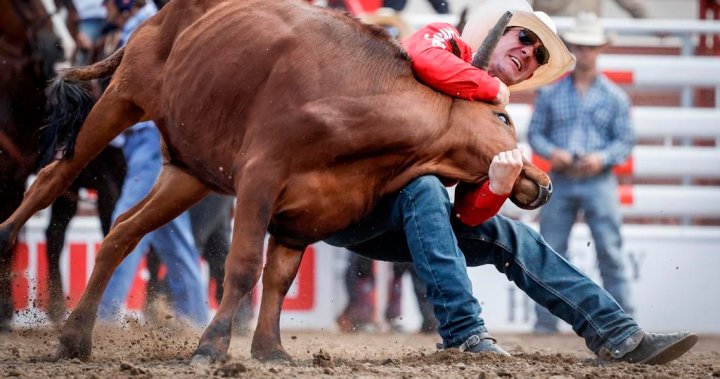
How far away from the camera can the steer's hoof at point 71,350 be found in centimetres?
459

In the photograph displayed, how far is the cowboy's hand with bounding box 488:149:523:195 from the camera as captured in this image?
408cm

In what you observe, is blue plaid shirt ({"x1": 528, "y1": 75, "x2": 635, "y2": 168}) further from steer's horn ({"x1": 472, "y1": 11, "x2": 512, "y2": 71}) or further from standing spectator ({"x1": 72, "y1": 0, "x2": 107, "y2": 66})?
steer's horn ({"x1": 472, "y1": 11, "x2": 512, "y2": 71})

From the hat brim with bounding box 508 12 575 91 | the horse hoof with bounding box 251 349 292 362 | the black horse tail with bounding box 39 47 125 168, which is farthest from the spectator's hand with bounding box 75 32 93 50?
the horse hoof with bounding box 251 349 292 362

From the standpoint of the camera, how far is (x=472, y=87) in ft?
13.7

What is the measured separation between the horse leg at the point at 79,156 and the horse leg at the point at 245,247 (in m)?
0.95

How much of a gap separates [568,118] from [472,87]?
338 cm

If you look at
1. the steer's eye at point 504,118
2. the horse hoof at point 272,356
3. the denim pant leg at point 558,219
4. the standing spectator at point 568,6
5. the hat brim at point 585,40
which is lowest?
the horse hoof at point 272,356

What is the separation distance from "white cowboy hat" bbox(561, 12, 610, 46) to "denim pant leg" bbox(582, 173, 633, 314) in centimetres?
78

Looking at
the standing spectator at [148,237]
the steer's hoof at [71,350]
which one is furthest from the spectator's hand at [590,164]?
the steer's hoof at [71,350]

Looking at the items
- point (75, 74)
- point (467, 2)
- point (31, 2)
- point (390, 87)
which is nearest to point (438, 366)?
point (390, 87)

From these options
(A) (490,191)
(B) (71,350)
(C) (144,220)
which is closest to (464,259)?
(A) (490,191)

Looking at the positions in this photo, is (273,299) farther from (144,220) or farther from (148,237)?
(148,237)

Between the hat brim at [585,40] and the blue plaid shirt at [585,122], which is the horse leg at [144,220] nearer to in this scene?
the blue plaid shirt at [585,122]

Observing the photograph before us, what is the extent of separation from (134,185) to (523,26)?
2.74 metres
